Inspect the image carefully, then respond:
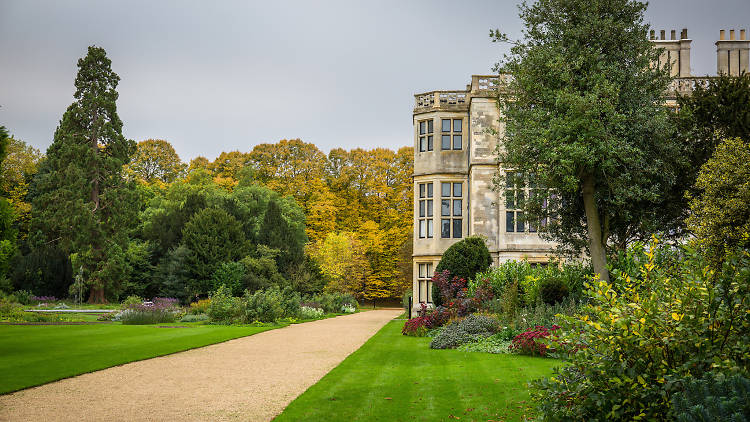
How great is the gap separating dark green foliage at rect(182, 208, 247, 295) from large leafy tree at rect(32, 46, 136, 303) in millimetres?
4001

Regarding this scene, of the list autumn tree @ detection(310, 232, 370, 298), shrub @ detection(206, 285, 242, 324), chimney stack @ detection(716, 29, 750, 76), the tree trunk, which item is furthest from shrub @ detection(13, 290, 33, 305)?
chimney stack @ detection(716, 29, 750, 76)

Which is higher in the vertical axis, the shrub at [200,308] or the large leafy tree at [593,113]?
the large leafy tree at [593,113]

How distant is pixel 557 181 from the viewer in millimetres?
13938

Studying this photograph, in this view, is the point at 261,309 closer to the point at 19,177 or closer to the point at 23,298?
the point at 23,298

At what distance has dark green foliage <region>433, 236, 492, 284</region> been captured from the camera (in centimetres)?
1928

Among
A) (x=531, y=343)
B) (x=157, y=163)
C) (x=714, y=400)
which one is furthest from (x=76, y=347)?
(x=157, y=163)

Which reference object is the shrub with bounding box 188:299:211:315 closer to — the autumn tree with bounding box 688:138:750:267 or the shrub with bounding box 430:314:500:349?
the shrub with bounding box 430:314:500:349

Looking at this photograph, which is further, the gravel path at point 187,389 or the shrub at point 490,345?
the shrub at point 490,345

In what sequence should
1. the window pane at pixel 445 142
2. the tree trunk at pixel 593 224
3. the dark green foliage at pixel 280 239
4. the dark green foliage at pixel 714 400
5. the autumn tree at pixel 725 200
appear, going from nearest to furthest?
1. the dark green foliage at pixel 714 400
2. the autumn tree at pixel 725 200
3. the tree trunk at pixel 593 224
4. the window pane at pixel 445 142
5. the dark green foliage at pixel 280 239

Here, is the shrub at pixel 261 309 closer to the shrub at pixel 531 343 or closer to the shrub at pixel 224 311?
the shrub at pixel 224 311

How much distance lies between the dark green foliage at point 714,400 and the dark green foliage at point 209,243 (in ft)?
99.6

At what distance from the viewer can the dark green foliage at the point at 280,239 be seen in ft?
114

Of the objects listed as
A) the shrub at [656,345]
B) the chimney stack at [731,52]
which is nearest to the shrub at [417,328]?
the shrub at [656,345]

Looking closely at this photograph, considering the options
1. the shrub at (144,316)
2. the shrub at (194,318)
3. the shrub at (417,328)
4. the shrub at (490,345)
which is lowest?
the shrub at (194,318)
